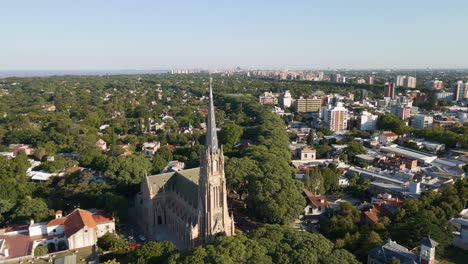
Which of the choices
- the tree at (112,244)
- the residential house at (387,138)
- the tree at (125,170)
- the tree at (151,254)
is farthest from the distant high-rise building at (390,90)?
the tree at (151,254)

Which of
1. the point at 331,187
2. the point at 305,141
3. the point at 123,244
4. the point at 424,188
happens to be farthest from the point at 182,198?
the point at 305,141

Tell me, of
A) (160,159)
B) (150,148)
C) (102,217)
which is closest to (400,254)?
(102,217)

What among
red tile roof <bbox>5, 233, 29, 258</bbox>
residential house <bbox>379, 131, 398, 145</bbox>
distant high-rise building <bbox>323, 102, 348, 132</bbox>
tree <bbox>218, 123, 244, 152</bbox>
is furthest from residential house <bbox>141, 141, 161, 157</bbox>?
residential house <bbox>379, 131, 398, 145</bbox>

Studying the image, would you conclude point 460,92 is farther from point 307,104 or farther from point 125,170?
point 125,170

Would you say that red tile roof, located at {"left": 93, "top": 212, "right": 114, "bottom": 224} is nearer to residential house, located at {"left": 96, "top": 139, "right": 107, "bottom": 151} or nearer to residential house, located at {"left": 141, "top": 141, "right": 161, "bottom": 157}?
residential house, located at {"left": 141, "top": 141, "right": 161, "bottom": 157}

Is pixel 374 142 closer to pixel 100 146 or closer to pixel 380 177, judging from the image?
pixel 380 177
